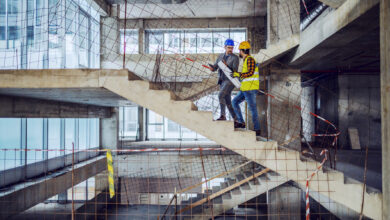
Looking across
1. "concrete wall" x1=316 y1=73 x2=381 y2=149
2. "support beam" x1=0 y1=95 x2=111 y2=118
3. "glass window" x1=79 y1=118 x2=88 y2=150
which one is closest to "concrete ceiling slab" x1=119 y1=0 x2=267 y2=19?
"support beam" x1=0 y1=95 x2=111 y2=118

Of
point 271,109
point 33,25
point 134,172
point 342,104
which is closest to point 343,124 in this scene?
point 342,104

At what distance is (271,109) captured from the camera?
9836mm

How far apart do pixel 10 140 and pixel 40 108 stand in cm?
132

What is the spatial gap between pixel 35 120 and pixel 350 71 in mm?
12280

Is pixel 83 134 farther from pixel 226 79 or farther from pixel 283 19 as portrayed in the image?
pixel 283 19

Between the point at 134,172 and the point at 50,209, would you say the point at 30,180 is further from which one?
the point at 134,172

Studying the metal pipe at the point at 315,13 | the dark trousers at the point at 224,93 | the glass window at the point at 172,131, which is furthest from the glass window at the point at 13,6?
the glass window at the point at 172,131

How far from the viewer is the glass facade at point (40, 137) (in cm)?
859

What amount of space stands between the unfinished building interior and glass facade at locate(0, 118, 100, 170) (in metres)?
0.05

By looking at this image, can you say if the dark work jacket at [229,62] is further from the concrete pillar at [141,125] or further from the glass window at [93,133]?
the concrete pillar at [141,125]

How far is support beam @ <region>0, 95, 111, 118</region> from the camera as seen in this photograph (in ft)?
25.8

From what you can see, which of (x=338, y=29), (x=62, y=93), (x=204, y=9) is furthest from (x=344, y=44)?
(x=204, y=9)

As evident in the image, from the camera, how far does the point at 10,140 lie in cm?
873

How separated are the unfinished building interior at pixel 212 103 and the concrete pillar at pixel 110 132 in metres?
0.06
